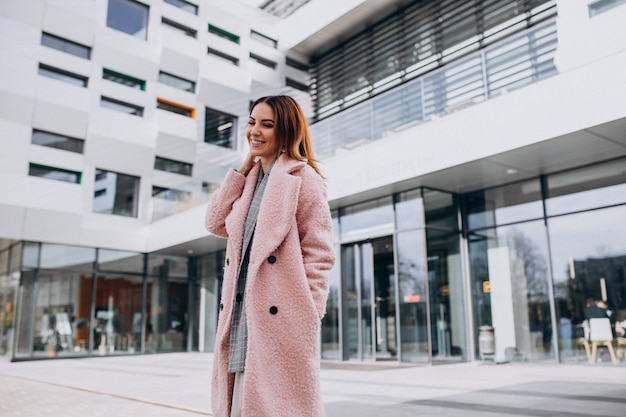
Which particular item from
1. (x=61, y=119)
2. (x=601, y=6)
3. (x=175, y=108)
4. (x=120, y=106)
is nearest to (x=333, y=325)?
(x=601, y=6)

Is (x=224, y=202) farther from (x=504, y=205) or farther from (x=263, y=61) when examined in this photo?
(x=263, y=61)

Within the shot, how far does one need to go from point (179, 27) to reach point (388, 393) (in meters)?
16.6

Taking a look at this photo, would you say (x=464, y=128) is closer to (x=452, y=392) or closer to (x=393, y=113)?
(x=393, y=113)

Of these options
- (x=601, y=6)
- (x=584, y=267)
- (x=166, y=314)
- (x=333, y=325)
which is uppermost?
(x=601, y=6)

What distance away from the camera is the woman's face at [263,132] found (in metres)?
1.99

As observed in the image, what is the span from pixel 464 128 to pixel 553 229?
8.82 ft

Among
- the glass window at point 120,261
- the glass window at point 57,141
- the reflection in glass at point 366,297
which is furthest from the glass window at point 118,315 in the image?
the reflection in glass at point 366,297

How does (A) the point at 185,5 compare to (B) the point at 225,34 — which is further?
(B) the point at 225,34

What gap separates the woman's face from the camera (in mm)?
1994

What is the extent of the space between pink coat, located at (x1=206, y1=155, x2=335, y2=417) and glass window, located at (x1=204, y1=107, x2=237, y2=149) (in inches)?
728

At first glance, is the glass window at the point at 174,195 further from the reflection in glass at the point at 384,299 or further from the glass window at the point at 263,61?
the reflection in glass at the point at 384,299

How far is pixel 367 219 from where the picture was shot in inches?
477

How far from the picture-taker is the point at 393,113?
10688 millimetres

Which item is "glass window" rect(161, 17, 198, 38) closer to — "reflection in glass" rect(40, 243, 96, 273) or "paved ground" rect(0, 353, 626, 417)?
"reflection in glass" rect(40, 243, 96, 273)
